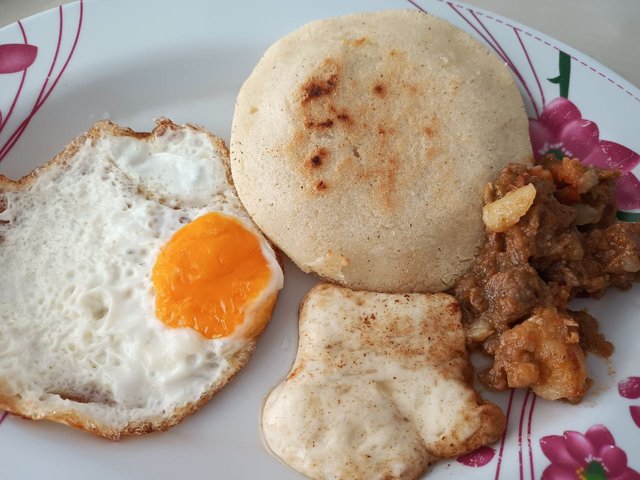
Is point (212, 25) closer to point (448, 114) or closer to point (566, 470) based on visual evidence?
point (448, 114)

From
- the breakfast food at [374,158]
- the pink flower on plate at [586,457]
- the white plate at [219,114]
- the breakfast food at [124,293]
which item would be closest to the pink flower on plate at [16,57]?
the white plate at [219,114]

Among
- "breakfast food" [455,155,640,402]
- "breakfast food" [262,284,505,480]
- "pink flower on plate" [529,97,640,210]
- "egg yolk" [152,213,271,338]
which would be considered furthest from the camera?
"pink flower on plate" [529,97,640,210]

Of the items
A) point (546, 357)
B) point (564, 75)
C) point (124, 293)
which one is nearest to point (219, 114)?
point (124, 293)

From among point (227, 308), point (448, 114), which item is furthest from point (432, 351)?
point (448, 114)

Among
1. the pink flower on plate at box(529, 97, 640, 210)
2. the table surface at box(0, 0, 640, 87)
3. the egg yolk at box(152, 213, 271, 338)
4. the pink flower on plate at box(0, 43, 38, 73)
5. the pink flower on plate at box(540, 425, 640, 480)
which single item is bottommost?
the pink flower on plate at box(540, 425, 640, 480)

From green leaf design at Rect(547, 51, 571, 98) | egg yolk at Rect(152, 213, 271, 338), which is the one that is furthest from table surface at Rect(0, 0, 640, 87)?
egg yolk at Rect(152, 213, 271, 338)

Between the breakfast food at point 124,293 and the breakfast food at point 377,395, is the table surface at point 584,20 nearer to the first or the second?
the breakfast food at point 124,293

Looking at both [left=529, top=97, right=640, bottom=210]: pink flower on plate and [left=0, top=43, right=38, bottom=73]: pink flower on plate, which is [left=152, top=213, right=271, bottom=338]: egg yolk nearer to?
[left=0, top=43, right=38, bottom=73]: pink flower on plate
